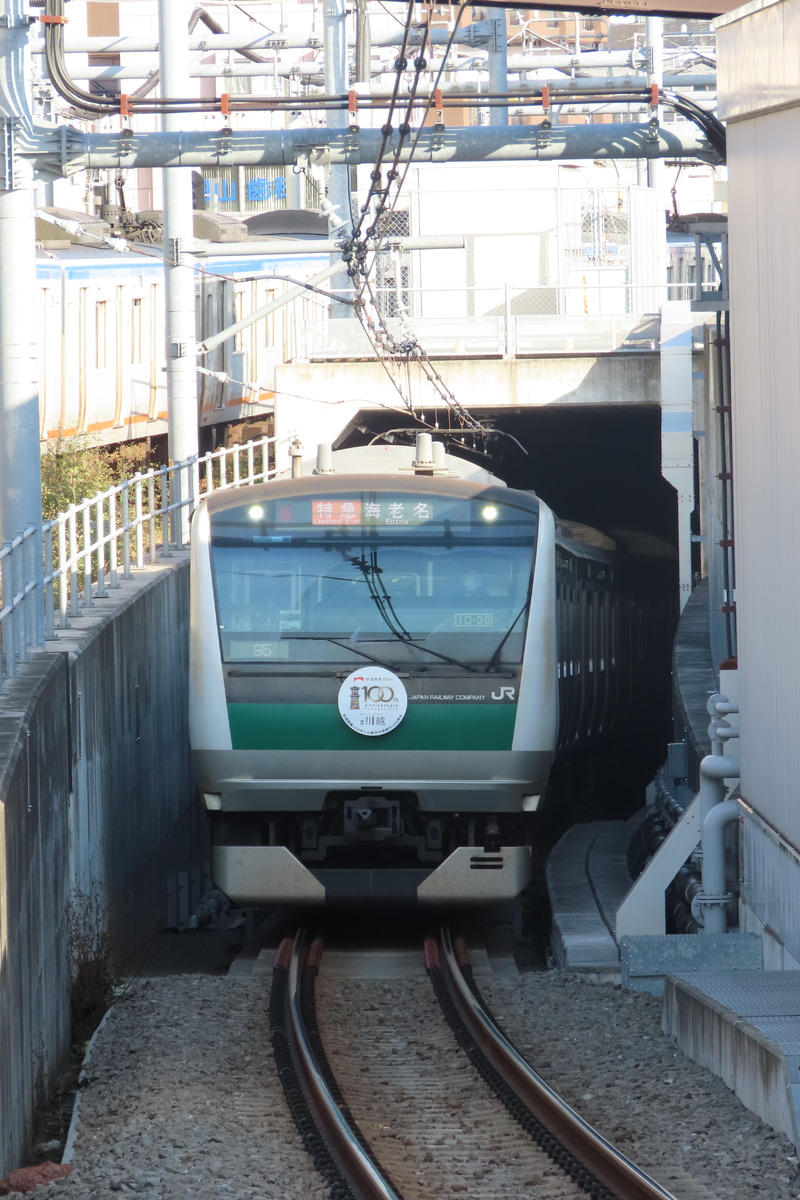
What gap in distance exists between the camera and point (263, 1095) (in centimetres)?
855

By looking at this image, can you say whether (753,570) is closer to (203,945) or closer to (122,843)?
(122,843)

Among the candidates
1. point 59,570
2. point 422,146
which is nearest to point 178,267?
point 422,146

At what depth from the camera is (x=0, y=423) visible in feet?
34.0

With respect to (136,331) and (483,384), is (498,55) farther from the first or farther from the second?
(483,384)

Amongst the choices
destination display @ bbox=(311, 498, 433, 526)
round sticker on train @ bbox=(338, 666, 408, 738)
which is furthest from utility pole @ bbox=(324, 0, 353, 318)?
round sticker on train @ bbox=(338, 666, 408, 738)

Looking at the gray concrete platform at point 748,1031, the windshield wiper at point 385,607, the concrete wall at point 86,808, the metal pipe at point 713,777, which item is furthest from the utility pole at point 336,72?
the gray concrete platform at point 748,1031

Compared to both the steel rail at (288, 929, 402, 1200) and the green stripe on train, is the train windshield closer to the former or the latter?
the green stripe on train

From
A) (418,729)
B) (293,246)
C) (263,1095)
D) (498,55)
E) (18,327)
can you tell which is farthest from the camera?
(293,246)

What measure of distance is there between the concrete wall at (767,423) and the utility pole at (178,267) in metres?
7.51

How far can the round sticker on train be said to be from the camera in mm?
11844

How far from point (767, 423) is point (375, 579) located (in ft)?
11.1

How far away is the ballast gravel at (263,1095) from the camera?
22.5 feet

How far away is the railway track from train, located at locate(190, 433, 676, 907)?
0.77m

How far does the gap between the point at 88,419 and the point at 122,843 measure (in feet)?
38.9
